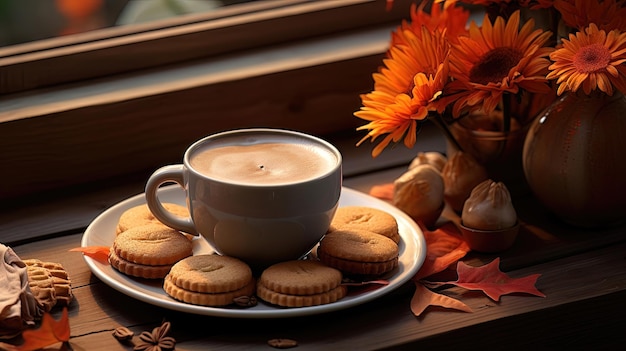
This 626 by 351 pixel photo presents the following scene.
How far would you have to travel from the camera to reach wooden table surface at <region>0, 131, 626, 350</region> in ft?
2.71

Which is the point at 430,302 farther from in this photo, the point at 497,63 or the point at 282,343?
the point at 497,63

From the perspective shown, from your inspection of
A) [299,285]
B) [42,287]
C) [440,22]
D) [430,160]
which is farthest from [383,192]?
[42,287]

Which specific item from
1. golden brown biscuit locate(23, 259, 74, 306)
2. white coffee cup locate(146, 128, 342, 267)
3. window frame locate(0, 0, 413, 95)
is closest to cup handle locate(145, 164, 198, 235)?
white coffee cup locate(146, 128, 342, 267)

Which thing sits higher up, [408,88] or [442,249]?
[408,88]

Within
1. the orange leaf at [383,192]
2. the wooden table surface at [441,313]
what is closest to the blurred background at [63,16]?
the wooden table surface at [441,313]

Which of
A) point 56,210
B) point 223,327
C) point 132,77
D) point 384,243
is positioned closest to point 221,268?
point 223,327

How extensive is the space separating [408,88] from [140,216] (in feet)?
1.03

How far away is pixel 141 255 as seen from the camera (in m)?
0.86

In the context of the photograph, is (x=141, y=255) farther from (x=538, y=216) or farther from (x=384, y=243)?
(x=538, y=216)

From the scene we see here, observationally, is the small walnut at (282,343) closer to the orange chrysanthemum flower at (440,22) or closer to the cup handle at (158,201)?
the cup handle at (158,201)

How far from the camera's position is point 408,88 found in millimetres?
999

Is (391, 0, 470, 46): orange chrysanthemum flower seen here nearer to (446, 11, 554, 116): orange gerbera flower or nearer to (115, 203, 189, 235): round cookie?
(446, 11, 554, 116): orange gerbera flower

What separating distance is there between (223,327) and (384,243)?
0.18 metres

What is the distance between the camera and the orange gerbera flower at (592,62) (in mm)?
883
